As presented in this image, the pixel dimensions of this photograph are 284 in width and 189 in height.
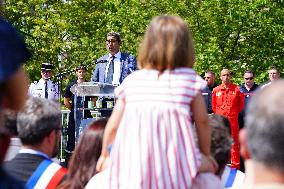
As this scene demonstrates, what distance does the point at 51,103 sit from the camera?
470 centimetres

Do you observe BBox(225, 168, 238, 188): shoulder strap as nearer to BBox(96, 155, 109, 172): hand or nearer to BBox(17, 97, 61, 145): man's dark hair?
BBox(96, 155, 109, 172): hand

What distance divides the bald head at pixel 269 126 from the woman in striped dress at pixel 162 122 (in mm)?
2049

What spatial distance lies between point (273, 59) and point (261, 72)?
947 mm

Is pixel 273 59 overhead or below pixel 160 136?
overhead

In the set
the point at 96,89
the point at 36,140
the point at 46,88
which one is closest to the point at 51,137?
the point at 36,140

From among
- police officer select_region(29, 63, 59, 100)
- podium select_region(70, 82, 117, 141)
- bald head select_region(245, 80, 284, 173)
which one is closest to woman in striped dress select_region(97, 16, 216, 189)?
bald head select_region(245, 80, 284, 173)

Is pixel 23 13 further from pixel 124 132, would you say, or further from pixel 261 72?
pixel 124 132

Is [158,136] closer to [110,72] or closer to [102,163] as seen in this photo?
[102,163]

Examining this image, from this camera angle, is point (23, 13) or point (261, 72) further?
point (23, 13)

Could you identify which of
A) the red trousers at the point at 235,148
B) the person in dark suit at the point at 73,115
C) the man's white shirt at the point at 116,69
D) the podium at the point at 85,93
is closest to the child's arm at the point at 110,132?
the podium at the point at 85,93

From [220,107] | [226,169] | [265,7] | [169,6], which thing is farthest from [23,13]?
[226,169]

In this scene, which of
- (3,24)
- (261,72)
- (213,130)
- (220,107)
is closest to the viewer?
(3,24)

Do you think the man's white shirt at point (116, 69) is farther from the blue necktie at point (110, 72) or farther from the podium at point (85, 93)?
the podium at point (85, 93)

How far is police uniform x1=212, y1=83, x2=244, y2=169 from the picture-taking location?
13883 millimetres
